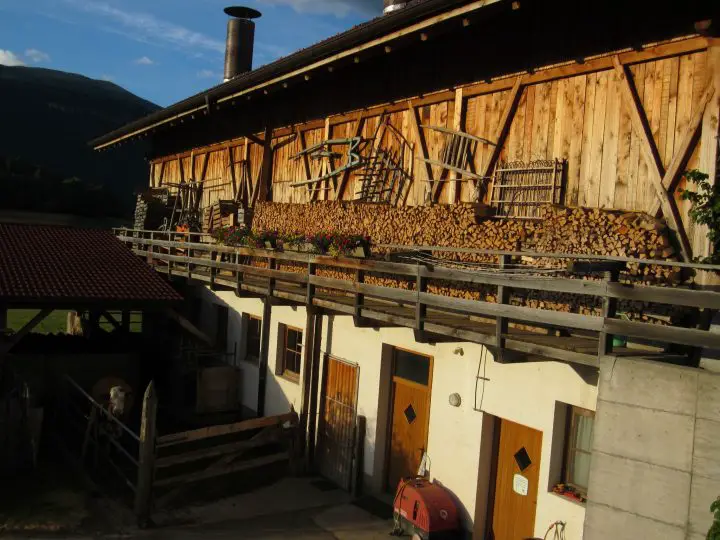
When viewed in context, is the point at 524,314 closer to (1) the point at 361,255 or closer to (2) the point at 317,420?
(1) the point at 361,255

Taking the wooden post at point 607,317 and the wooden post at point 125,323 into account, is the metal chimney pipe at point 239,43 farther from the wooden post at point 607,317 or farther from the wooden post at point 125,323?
the wooden post at point 607,317

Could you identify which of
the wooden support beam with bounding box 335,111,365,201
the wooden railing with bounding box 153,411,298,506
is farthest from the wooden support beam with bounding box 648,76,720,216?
the wooden railing with bounding box 153,411,298,506

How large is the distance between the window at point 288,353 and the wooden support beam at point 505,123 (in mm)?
5559

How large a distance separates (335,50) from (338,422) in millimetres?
6714

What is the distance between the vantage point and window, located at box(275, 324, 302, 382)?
14680 millimetres

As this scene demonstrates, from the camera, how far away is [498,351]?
315 inches

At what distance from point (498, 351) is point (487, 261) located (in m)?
2.84

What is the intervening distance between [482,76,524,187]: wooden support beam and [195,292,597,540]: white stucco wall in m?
2.93

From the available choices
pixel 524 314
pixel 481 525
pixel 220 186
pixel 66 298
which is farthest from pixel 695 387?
pixel 220 186

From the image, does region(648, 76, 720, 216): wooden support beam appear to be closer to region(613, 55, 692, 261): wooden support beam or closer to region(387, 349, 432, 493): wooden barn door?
region(613, 55, 692, 261): wooden support beam

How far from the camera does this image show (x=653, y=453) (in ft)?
20.4

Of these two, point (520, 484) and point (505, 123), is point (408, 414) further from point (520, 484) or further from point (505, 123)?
point (505, 123)

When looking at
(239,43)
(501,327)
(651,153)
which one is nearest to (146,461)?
(501,327)

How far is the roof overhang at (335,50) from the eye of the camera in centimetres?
1041
